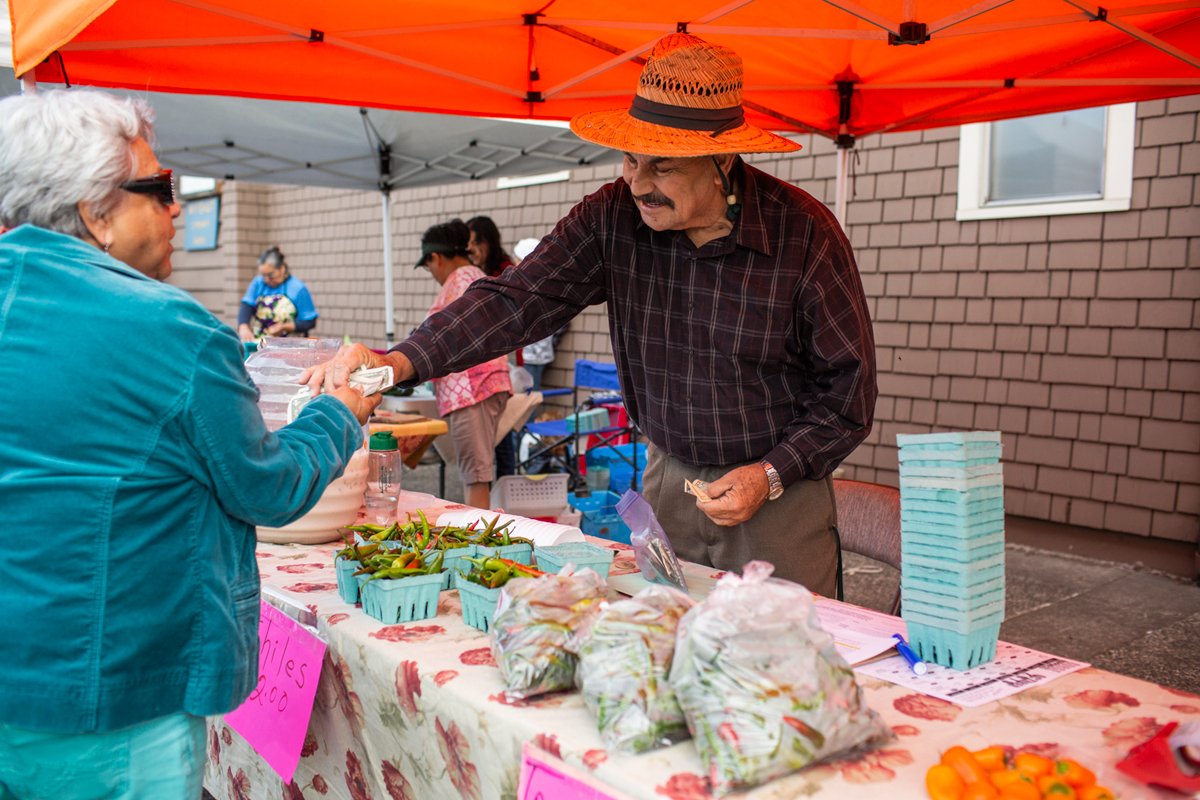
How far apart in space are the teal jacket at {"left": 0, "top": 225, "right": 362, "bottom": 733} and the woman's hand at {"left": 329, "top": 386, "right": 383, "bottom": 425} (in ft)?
1.39

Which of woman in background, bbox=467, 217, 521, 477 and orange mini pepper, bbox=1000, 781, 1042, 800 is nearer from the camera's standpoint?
orange mini pepper, bbox=1000, 781, 1042, 800

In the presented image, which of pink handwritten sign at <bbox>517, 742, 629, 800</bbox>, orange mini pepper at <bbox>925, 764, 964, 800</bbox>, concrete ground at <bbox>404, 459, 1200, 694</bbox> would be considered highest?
orange mini pepper at <bbox>925, 764, 964, 800</bbox>

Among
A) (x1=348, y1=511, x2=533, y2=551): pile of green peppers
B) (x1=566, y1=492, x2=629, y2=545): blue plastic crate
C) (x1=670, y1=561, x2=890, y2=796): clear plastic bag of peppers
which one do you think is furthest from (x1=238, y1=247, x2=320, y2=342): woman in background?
(x1=670, y1=561, x2=890, y2=796): clear plastic bag of peppers

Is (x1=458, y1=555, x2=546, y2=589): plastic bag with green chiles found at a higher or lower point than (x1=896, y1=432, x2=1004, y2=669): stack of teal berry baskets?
lower

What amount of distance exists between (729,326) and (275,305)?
23.1 ft

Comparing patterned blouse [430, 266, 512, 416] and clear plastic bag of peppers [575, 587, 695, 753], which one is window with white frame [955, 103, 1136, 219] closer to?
patterned blouse [430, 266, 512, 416]

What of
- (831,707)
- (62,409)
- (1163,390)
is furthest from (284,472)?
(1163,390)

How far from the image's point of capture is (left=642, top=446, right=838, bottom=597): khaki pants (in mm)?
2434

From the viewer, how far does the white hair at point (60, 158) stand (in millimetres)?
1336

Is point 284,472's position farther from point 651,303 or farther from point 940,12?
point 940,12

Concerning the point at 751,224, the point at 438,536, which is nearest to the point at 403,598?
the point at 438,536

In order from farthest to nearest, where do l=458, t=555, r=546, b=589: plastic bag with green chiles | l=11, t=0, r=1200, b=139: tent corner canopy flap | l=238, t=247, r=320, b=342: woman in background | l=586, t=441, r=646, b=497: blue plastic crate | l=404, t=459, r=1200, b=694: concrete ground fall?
l=238, t=247, r=320, b=342: woman in background
l=586, t=441, r=646, b=497: blue plastic crate
l=404, t=459, r=1200, b=694: concrete ground
l=11, t=0, r=1200, b=139: tent corner canopy flap
l=458, t=555, r=546, b=589: plastic bag with green chiles

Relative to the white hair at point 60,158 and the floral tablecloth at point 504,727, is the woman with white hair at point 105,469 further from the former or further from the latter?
the floral tablecloth at point 504,727

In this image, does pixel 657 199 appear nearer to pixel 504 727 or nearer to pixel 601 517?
pixel 504 727
